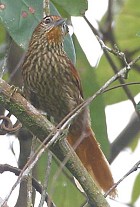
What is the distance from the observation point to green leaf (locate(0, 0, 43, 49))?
3.22m

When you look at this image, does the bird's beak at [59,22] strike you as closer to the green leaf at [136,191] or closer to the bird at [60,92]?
the bird at [60,92]

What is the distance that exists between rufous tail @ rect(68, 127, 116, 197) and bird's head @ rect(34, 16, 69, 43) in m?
0.47

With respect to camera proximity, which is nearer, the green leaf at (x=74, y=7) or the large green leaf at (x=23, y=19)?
the large green leaf at (x=23, y=19)

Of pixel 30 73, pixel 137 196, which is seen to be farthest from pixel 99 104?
pixel 137 196

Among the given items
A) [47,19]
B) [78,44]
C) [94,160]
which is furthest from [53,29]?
[94,160]

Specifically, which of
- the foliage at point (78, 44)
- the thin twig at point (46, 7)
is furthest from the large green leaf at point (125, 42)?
the thin twig at point (46, 7)

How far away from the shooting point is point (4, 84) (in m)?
2.54

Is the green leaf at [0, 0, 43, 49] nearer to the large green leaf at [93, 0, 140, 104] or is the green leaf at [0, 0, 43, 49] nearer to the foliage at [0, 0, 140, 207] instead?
the foliage at [0, 0, 140, 207]

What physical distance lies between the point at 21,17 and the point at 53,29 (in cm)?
39

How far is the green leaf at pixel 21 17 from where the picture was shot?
3.22 metres

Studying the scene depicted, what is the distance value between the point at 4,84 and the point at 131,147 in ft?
5.98

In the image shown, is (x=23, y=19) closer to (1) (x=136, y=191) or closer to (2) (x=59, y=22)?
(2) (x=59, y=22)

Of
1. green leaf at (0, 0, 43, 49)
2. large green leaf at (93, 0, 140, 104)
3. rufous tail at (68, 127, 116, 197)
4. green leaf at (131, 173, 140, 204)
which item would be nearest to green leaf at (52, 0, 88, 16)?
green leaf at (0, 0, 43, 49)

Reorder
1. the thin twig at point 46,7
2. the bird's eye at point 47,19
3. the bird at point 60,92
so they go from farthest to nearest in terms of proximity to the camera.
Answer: the bird at point 60,92
the bird's eye at point 47,19
the thin twig at point 46,7
